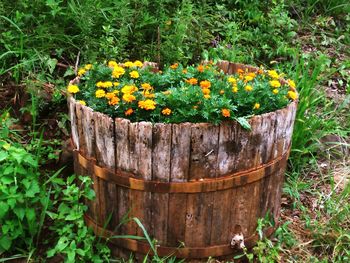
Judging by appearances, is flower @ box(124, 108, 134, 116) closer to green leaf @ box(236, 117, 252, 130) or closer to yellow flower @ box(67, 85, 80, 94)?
yellow flower @ box(67, 85, 80, 94)

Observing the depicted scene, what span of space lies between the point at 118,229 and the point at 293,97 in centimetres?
121

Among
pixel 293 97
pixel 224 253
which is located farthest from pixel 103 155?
pixel 293 97

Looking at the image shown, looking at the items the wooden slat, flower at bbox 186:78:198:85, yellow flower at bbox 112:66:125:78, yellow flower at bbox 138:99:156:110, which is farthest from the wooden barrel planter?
flower at bbox 186:78:198:85

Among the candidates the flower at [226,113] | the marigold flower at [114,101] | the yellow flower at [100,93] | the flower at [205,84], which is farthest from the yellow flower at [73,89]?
the flower at [226,113]

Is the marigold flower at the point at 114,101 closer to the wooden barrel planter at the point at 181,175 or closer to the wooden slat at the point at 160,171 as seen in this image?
the wooden barrel planter at the point at 181,175

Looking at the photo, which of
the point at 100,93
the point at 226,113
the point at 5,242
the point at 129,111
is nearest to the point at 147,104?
the point at 129,111

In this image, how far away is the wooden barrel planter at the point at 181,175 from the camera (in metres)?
2.41

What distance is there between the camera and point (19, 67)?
143 inches

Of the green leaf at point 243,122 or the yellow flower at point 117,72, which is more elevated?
the yellow flower at point 117,72

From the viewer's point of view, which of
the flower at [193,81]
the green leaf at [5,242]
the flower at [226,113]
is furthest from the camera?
the flower at [193,81]

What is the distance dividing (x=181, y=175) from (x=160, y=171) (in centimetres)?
11

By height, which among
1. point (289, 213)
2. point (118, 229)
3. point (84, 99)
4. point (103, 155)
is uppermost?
point (84, 99)

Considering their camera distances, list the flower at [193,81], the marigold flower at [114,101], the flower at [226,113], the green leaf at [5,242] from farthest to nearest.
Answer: the flower at [193,81]
the green leaf at [5,242]
the marigold flower at [114,101]
the flower at [226,113]

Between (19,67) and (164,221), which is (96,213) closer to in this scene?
(164,221)
